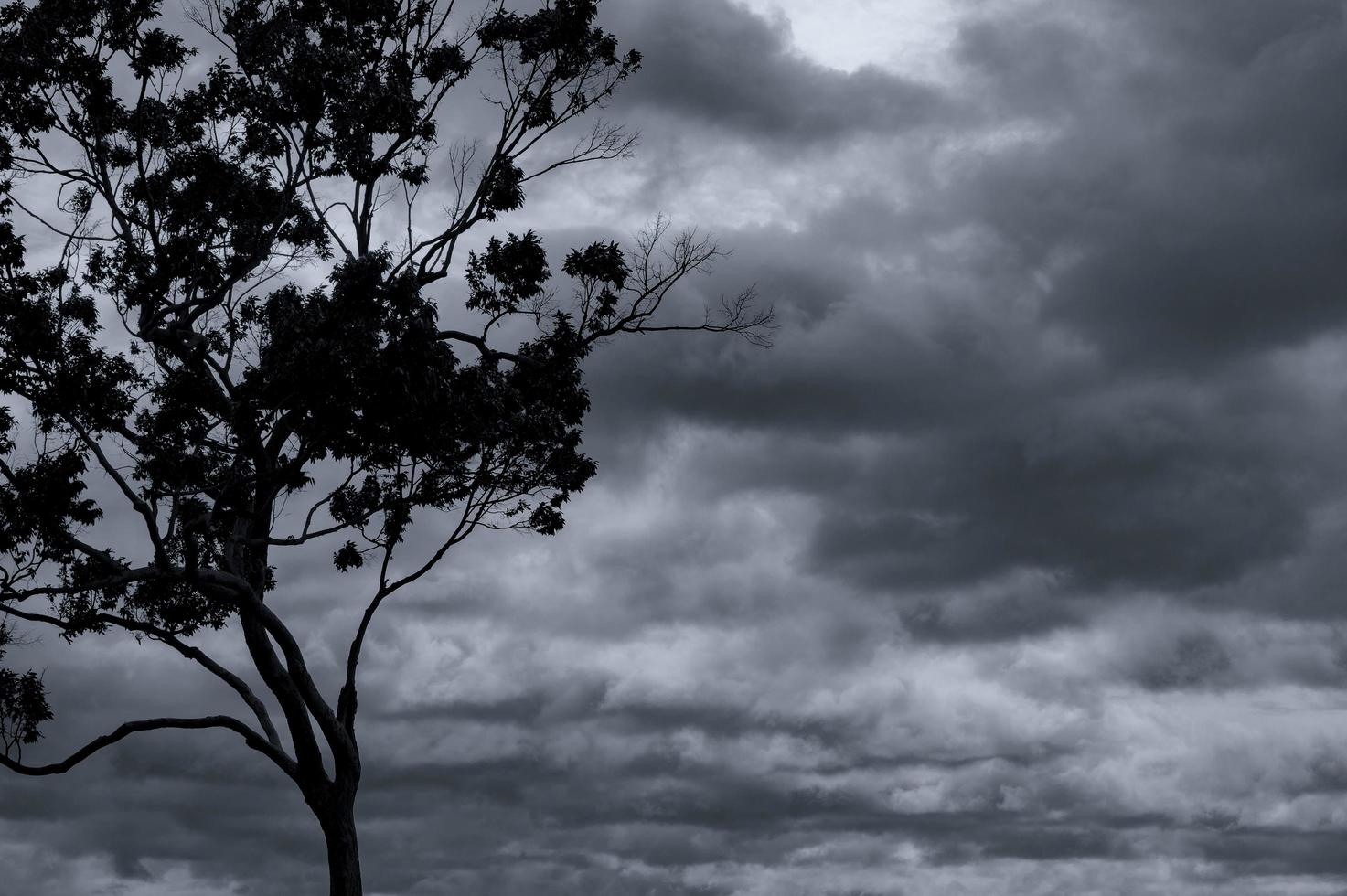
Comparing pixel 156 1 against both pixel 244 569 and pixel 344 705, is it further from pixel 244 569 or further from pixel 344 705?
pixel 344 705

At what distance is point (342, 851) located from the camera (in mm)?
23625

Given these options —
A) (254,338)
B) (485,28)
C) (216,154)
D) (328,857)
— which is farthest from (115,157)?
(328,857)

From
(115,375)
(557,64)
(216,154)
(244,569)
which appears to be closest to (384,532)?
(244,569)

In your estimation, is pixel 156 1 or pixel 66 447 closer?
pixel 66 447

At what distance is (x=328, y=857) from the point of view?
23.7 meters

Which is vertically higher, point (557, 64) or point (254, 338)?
point (557, 64)

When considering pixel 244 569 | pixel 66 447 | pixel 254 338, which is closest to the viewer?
pixel 66 447

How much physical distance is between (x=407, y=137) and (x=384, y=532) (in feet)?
22.5

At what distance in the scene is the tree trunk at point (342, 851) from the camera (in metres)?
23.4

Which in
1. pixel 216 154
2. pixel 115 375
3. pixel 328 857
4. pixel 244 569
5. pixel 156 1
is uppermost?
pixel 156 1

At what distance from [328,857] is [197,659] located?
13.0ft

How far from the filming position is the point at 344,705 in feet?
80.9

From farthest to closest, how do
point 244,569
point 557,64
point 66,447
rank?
point 557,64, point 244,569, point 66,447

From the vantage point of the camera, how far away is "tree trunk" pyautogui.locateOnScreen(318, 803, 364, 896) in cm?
2338
